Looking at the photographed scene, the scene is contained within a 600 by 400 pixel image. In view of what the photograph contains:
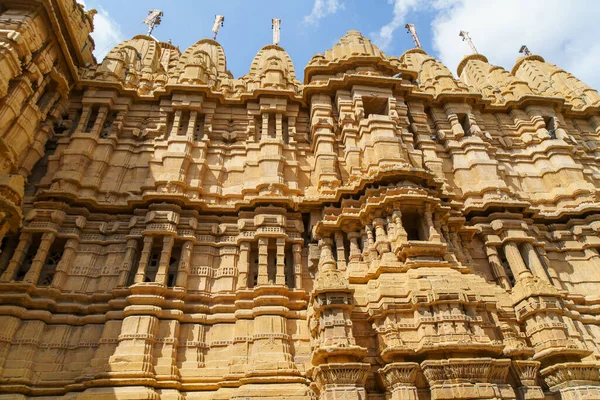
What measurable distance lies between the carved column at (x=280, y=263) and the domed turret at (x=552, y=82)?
16.2 meters

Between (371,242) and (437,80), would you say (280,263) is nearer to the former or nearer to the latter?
(371,242)

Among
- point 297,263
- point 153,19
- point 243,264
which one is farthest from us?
point 153,19

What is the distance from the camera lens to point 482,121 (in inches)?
755

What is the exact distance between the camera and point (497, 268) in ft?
46.3

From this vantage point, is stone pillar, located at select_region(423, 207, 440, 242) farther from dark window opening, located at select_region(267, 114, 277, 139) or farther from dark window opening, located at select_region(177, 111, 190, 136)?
dark window opening, located at select_region(177, 111, 190, 136)

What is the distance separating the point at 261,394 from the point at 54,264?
7811mm

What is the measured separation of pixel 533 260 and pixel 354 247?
21.6 ft

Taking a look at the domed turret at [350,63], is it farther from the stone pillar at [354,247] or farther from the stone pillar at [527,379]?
the stone pillar at [527,379]

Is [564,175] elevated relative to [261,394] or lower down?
elevated

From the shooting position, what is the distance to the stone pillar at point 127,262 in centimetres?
1214

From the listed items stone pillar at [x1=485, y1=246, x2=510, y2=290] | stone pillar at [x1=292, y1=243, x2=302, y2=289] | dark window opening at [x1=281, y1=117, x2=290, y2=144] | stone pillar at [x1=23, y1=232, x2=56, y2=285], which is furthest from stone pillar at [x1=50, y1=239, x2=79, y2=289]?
stone pillar at [x1=485, y1=246, x2=510, y2=290]

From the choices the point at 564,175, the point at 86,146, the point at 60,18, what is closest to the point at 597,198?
the point at 564,175

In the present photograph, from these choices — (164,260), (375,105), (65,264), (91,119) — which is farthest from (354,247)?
(91,119)

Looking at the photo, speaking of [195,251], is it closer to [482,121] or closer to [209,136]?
[209,136]
